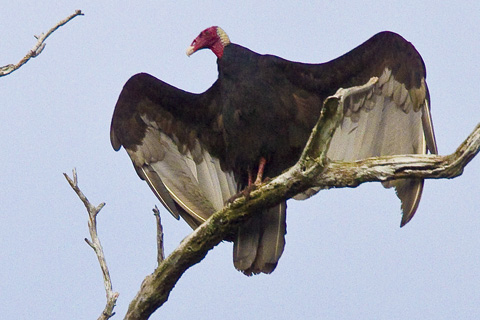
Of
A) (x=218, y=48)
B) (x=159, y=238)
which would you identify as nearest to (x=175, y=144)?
(x=218, y=48)

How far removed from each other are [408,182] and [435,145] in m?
0.36

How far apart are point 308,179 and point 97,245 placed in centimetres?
115

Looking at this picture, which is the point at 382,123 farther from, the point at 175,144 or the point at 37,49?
the point at 37,49

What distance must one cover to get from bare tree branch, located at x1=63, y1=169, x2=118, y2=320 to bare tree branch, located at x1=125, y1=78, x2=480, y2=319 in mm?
216

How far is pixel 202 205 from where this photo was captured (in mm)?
5688

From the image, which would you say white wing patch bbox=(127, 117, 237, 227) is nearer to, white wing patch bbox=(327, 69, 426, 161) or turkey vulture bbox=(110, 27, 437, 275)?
turkey vulture bbox=(110, 27, 437, 275)

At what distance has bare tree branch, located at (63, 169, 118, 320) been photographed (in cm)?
404

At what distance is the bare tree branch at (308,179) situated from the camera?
380 cm

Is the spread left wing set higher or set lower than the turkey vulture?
higher

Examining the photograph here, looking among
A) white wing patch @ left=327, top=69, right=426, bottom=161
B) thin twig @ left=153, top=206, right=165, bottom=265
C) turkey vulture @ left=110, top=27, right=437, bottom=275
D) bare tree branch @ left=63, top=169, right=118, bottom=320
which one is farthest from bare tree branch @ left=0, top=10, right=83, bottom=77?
white wing patch @ left=327, top=69, right=426, bottom=161

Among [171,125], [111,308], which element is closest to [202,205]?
[171,125]

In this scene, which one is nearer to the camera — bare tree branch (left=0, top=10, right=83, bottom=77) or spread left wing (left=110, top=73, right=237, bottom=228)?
bare tree branch (left=0, top=10, right=83, bottom=77)

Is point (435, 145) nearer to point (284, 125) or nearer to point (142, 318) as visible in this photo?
point (284, 125)

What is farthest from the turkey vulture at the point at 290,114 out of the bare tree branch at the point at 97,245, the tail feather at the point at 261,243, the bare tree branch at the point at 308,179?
the bare tree branch at the point at 97,245
